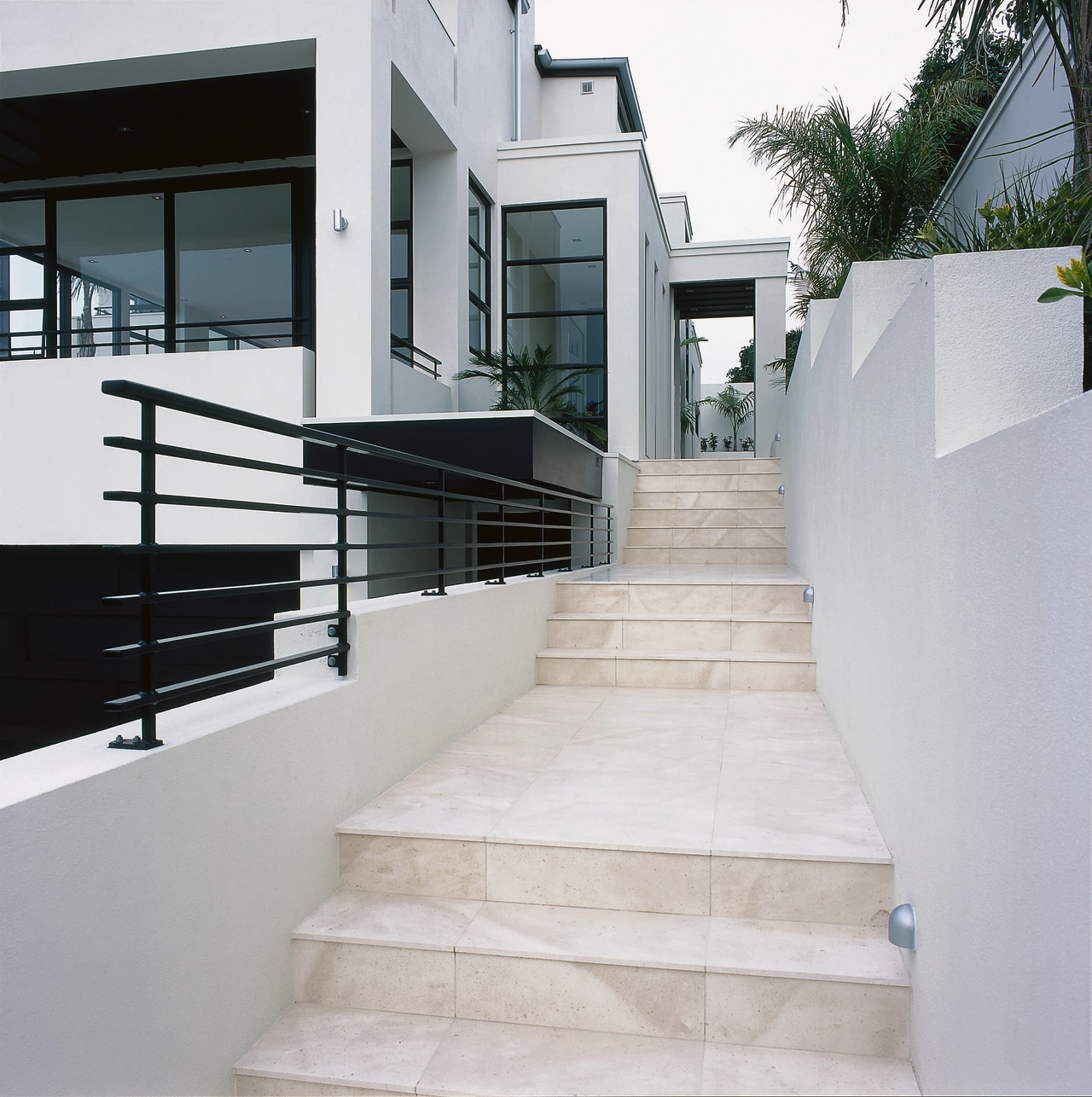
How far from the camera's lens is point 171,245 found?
9.62 meters

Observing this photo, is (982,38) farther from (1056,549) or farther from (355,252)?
(355,252)

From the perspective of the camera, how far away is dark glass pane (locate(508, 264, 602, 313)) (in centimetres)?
1166

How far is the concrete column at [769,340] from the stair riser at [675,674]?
412 inches

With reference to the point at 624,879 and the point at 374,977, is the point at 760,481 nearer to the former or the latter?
the point at 624,879

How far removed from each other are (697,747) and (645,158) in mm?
10037

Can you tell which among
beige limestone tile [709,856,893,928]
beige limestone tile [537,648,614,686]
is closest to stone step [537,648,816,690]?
beige limestone tile [537,648,614,686]

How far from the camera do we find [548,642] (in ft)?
19.7

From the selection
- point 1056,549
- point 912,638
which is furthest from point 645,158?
point 1056,549

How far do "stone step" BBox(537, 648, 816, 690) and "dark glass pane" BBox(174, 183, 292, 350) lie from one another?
5862mm

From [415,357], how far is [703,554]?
147 inches

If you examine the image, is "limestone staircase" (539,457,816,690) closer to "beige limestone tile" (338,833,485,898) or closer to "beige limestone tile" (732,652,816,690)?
"beige limestone tile" (732,652,816,690)

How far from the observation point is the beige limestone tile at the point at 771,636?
5.64 m

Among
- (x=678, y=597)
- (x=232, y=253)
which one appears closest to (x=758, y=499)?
(x=678, y=597)

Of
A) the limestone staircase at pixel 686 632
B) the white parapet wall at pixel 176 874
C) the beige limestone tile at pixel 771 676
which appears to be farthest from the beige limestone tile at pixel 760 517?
the white parapet wall at pixel 176 874
